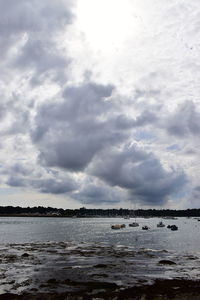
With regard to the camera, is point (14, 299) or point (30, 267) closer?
point (14, 299)

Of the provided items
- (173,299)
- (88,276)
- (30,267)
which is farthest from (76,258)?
(173,299)

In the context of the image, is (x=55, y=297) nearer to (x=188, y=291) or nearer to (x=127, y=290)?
(x=127, y=290)

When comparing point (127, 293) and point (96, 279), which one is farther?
point (96, 279)

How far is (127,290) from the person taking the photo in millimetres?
35781

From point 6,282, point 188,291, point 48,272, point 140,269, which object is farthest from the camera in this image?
point 140,269

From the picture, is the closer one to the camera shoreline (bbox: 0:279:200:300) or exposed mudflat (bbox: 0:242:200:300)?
shoreline (bbox: 0:279:200:300)

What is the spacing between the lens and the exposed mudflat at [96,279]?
34.4 meters

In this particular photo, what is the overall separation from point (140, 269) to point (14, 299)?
24.3 m

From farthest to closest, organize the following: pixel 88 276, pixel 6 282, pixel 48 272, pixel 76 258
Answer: pixel 76 258 < pixel 48 272 < pixel 88 276 < pixel 6 282

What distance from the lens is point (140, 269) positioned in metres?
50.9

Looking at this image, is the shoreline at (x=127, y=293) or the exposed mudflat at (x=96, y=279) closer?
the shoreline at (x=127, y=293)

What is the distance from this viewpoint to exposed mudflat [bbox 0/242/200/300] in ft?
113

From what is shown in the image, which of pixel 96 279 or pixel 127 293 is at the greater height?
pixel 127 293

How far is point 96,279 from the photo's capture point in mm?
41969
